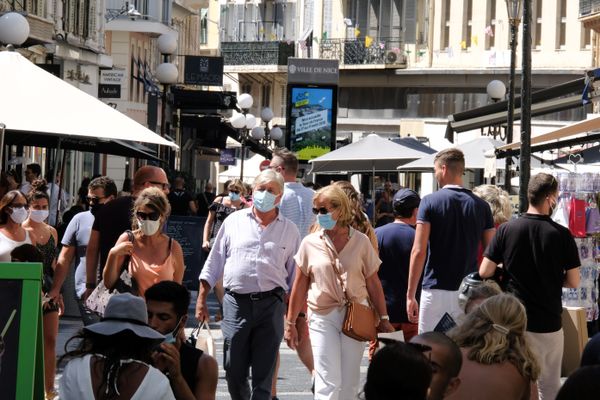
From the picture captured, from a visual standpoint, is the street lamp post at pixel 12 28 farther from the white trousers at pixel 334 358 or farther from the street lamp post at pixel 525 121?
the white trousers at pixel 334 358

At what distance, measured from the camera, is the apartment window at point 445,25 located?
5906 centimetres

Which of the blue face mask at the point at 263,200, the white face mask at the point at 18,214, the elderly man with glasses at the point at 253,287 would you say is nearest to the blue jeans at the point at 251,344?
the elderly man with glasses at the point at 253,287

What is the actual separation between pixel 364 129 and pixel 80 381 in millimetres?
57350

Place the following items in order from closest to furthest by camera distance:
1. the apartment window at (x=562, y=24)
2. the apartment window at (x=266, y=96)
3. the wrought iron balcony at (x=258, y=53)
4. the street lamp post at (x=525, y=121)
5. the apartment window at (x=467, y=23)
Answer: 1. the street lamp post at (x=525, y=121)
2. the apartment window at (x=562, y=24)
3. the apartment window at (x=467, y=23)
4. the wrought iron balcony at (x=258, y=53)
5. the apartment window at (x=266, y=96)

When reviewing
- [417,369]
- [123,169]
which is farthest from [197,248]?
[123,169]

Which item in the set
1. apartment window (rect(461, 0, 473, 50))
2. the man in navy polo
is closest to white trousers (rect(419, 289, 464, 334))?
the man in navy polo

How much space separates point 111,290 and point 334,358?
60.9 inches

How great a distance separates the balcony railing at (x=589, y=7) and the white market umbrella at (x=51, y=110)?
3289cm

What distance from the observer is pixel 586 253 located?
51.9 feet

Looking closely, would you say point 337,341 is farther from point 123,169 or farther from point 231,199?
point 123,169

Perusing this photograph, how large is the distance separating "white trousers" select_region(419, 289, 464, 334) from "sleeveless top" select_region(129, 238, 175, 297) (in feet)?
6.33

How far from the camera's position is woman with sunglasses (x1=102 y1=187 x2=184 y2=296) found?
398 inches

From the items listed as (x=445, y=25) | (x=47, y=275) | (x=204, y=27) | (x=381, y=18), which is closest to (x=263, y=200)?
(x=47, y=275)

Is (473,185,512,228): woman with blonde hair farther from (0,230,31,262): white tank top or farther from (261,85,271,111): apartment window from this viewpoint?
(261,85,271,111): apartment window
